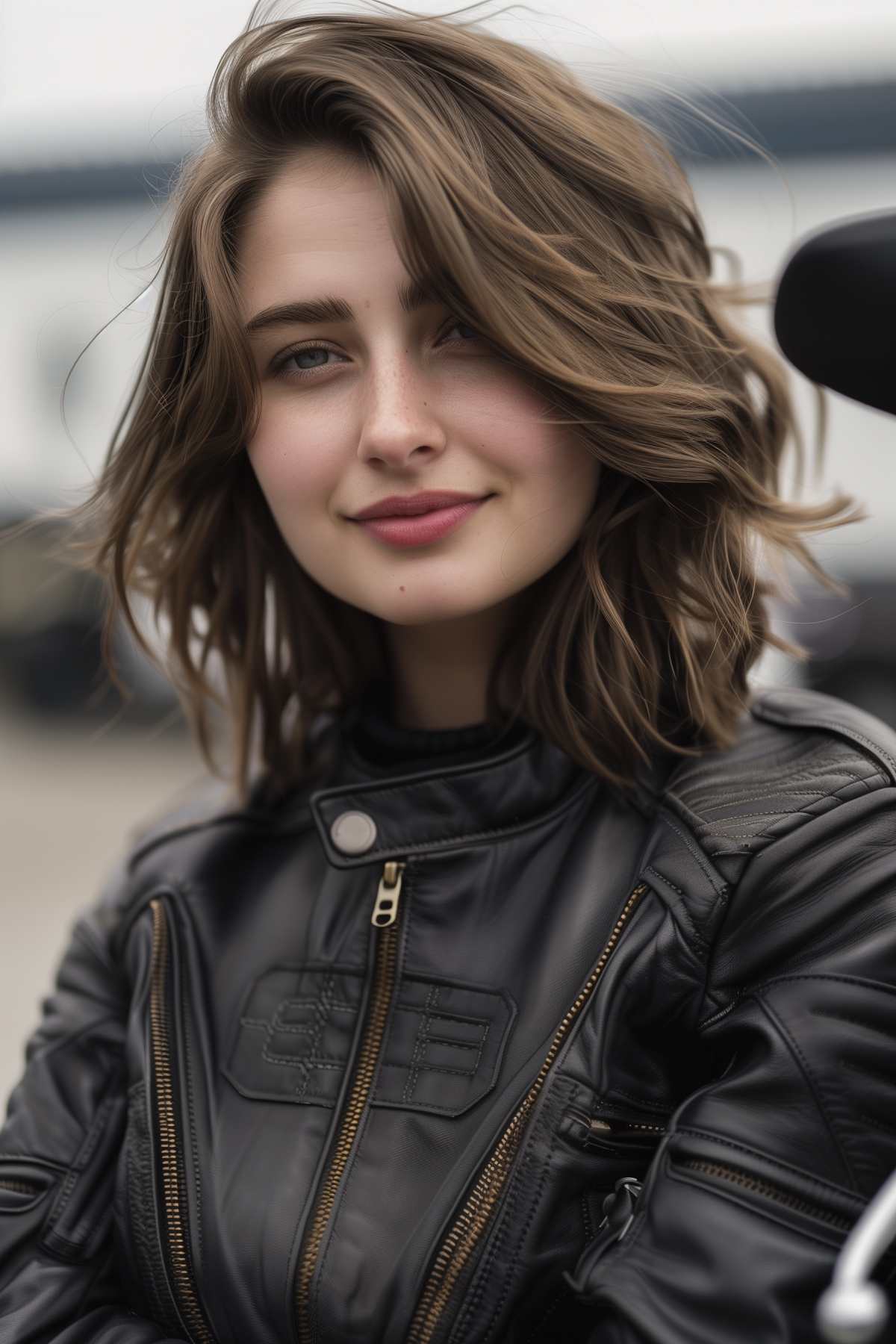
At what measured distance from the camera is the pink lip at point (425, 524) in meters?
1.40

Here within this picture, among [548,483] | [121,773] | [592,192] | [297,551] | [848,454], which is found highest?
[592,192]

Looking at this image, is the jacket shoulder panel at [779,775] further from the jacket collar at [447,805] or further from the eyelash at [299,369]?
the eyelash at [299,369]

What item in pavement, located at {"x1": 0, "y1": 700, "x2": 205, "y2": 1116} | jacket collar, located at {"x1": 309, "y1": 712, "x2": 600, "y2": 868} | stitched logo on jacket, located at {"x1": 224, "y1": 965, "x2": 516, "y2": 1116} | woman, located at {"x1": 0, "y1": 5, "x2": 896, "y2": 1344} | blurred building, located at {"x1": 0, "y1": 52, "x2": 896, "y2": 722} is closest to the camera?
woman, located at {"x1": 0, "y1": 5, "x2": 896, "y2": 1344}

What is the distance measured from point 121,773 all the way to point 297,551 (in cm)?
574

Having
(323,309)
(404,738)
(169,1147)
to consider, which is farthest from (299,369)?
(169,1147)

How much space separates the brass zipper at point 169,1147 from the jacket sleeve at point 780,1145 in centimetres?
40

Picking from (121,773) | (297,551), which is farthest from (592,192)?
(121,773)

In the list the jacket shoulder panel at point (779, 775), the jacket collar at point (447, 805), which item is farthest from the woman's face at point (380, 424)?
the jacket shoulder panel at point (779, 775)

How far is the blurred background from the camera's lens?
15.2 ft

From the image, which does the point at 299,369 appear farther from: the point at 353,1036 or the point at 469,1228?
the point at 469,1228

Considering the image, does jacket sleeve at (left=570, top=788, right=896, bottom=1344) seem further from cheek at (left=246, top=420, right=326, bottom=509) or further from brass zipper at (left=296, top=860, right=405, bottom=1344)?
cheek at (left=246, top=420, right=326, bottom=509)

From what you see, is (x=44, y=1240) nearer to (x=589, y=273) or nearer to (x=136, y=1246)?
(x=136, y=1246)

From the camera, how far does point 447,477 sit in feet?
4.54

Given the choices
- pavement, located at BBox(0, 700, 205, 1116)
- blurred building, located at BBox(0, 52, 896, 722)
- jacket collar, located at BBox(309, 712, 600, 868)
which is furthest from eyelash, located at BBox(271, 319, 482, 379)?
blurred building, located at BBox(0, 52, 896, 722)
